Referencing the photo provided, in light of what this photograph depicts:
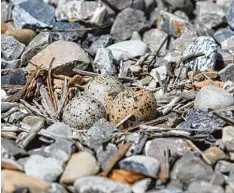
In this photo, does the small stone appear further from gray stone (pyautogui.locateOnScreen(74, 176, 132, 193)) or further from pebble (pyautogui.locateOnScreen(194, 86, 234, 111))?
pebble (pyautogui.locateOnScreen(194, 86, 234, 111))

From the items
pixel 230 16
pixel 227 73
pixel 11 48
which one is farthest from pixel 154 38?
pixel 11 48

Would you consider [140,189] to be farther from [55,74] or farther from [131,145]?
[55,74]

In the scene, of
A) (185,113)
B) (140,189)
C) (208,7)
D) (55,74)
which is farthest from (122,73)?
(140,189)

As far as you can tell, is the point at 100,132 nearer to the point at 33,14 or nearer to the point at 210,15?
the point at 33,14

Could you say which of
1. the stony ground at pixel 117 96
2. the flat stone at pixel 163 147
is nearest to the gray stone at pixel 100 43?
the stony ground at pixel 117 96

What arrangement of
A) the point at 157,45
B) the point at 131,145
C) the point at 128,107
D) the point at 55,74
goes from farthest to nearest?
1. the point at 157,45
2. the point at 55,74
3. the point at 128,107
4. the point at 131,145

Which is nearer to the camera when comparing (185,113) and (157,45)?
(185,113)

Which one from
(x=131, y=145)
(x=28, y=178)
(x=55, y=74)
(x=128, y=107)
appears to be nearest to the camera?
(x=28, y=178)

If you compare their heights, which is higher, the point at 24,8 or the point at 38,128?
the point at 24,8
